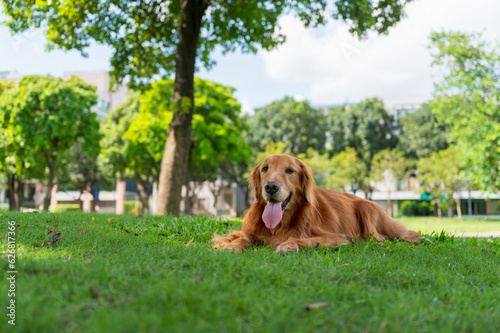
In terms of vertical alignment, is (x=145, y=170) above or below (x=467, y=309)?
above

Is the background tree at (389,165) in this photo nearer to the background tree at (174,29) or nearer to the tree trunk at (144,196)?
the tree trunk at (144,196)

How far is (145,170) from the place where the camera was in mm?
28891

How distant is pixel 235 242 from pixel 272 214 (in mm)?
486

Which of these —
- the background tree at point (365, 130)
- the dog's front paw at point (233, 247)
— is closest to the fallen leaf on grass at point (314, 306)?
the dog's front paw at point (233, 247)

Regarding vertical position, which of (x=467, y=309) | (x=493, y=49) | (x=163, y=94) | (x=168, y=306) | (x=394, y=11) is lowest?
(x=467, y=309)

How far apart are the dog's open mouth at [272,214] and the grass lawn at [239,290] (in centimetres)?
27

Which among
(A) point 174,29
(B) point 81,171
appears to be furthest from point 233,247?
(B) point 81,171

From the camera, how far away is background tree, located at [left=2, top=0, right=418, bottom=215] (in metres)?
9.40

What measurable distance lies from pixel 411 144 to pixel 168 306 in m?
42.2

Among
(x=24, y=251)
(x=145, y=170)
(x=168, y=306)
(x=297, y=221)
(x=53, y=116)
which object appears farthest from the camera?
(x=145, y=170)

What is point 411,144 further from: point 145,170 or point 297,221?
point 297,221

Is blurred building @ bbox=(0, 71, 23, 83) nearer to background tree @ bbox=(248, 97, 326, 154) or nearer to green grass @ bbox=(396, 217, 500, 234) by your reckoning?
background tree @ bbox=(248, 97, 326, 154)

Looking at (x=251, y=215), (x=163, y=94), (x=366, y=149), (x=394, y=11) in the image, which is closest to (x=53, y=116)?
(x=163, y=94)

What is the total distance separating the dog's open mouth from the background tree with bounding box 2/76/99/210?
1831cm
